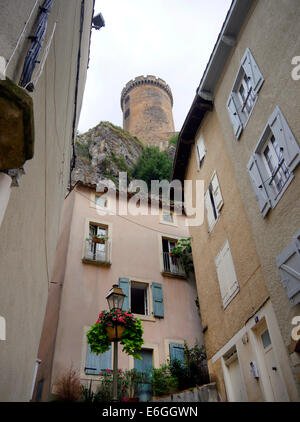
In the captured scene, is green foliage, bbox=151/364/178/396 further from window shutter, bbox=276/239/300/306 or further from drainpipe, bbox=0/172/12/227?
drainpipe, bbox=0/172/12/227

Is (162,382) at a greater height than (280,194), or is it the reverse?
(280,194)

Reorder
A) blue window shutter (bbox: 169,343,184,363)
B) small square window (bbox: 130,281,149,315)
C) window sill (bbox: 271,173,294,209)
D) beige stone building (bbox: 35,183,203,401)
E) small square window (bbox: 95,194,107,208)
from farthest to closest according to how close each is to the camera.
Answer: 1. small square window (bbox: 95,194,107,208)
2. small square window (bbox: 130,281,149,315)
3. blue window shutter (bbox: 169,343,184,363)
4. beige stone building (bbox: 35,183,203,401)
5. window sill (bbox: 271,173,294,209)

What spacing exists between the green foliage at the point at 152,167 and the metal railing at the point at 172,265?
12625 millimetres

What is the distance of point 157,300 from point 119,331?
7.06m

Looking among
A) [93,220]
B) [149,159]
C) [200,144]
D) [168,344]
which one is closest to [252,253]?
[200,144]

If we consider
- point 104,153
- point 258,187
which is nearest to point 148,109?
point 104,153

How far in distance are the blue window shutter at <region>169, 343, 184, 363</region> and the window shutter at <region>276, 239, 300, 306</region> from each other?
6.97 metres

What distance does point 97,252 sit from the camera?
13.8 m

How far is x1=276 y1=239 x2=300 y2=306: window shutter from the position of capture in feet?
18.9

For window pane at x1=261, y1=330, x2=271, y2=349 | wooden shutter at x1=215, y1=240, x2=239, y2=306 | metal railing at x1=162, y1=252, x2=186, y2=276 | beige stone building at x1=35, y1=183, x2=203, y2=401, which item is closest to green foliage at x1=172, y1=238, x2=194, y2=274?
metal railing at x1=162, y1=252, x2=186, y2=276

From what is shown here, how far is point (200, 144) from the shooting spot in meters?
11.5

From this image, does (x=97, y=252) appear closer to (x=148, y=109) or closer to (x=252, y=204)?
(x=252, y=204)

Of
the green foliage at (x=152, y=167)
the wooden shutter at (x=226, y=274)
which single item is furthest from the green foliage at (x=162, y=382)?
the green foliage at (x=152, y=167)
